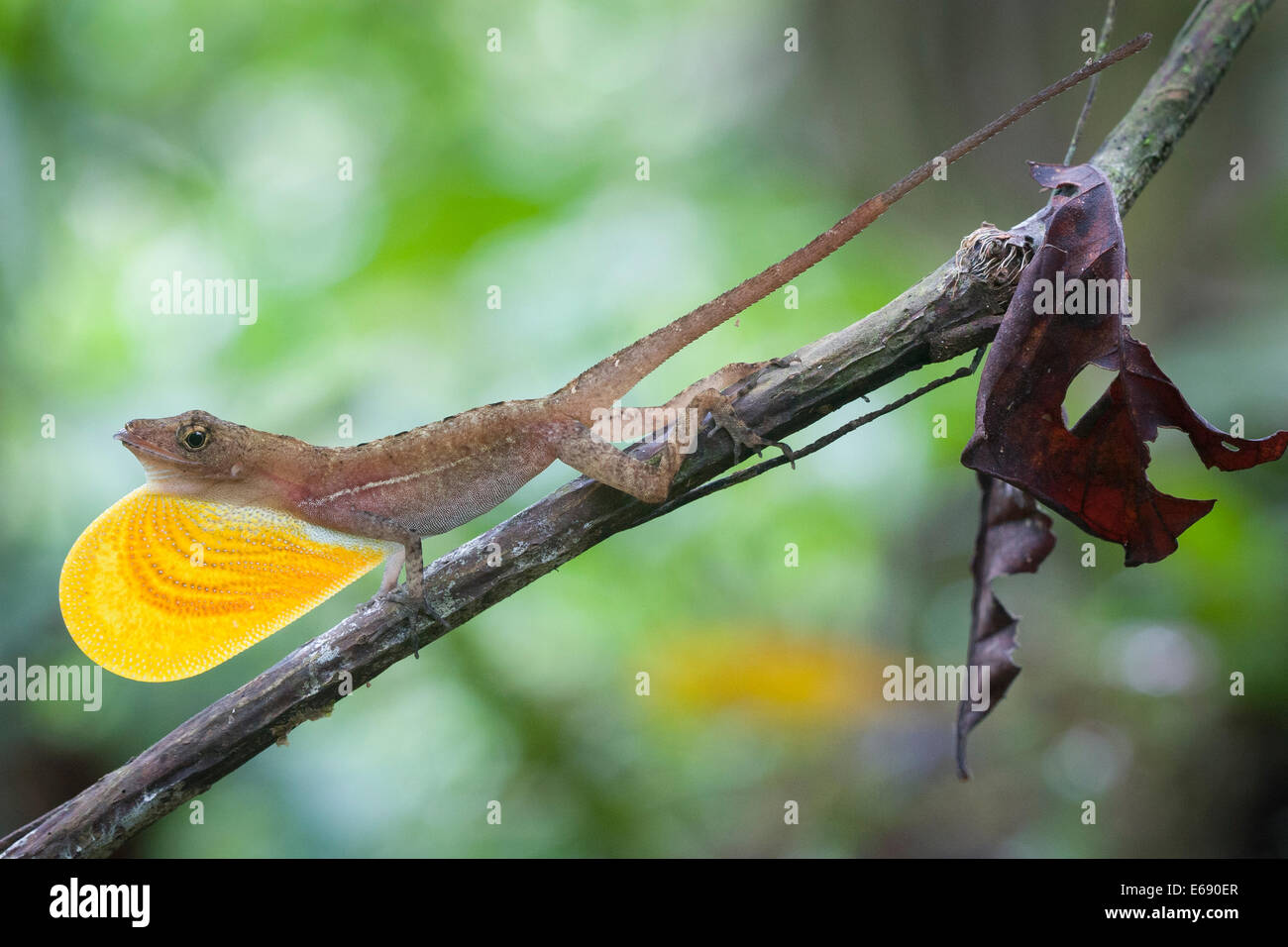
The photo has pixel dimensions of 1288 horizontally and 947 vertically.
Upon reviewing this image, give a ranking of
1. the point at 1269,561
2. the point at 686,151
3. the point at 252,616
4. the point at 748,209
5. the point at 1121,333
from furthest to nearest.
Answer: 1. the point at 686,151
2. the point at 748,209
3. the point at 1269,561
4. the point at 252,616
5. the point at 1121,333

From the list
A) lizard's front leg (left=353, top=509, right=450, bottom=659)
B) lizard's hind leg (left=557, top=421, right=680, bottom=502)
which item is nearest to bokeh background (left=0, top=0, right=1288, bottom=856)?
lizard's front leg (left=353, top=509, right=450, bottom=659)

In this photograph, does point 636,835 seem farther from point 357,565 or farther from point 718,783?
point 357,565

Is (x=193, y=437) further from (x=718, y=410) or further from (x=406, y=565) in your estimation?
(x=718, y=410)

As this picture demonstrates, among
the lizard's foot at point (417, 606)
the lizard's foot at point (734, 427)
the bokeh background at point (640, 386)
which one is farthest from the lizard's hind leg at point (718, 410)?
the bokeh background at point (640, 386)

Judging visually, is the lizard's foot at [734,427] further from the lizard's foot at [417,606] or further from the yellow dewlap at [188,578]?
the yellow dewlap at [188,578]

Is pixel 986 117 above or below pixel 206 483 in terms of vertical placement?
above

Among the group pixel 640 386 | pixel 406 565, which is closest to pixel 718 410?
pixel 406 565

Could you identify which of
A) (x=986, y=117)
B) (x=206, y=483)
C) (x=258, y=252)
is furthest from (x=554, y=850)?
(x=986, y=117)
